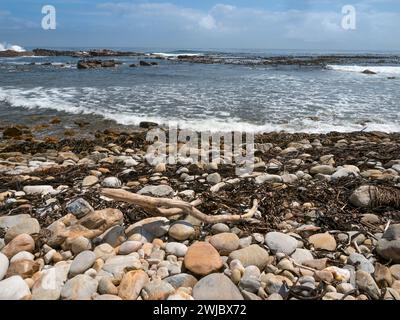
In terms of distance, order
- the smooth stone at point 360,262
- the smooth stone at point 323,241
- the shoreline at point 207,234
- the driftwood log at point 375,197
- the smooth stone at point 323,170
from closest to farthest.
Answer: the shoreline at point 207,234
the smooth stone at point 360,262
the smooth stone at point 323,241
the driftwood log at point 375,197
the smooth stone at point 323,170

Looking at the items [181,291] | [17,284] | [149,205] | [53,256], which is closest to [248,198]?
[149,205]

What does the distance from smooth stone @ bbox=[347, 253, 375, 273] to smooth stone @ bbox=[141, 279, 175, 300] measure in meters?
1.48

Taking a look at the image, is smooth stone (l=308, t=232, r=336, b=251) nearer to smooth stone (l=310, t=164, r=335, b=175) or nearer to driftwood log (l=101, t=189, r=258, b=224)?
driftwood log (l=101, t=189, r=258, b=224)

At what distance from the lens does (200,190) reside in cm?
425

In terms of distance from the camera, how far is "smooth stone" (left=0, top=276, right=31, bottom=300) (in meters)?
2.31

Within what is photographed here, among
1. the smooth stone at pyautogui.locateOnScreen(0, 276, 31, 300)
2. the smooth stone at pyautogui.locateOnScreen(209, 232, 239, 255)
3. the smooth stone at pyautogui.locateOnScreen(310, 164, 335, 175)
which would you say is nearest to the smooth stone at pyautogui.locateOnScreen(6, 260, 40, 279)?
the smooth stone at pyautogui.locateOnScreen(0, 276, 31, 300)

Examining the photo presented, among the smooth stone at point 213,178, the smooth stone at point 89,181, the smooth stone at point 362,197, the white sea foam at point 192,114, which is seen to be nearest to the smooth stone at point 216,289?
the smooth stone at point 362,197

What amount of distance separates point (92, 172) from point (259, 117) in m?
6.54

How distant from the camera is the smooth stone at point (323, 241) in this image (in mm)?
2944

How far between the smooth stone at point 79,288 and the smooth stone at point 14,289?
→ 0.91ft

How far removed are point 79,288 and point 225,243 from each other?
1205mm

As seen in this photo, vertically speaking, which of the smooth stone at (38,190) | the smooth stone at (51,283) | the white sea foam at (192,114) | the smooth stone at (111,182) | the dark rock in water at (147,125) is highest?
the white sea foam at (192,114)

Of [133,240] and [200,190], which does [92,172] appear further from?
[133,240]

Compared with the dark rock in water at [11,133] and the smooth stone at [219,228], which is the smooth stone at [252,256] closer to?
the smooth stone at [219,228]
